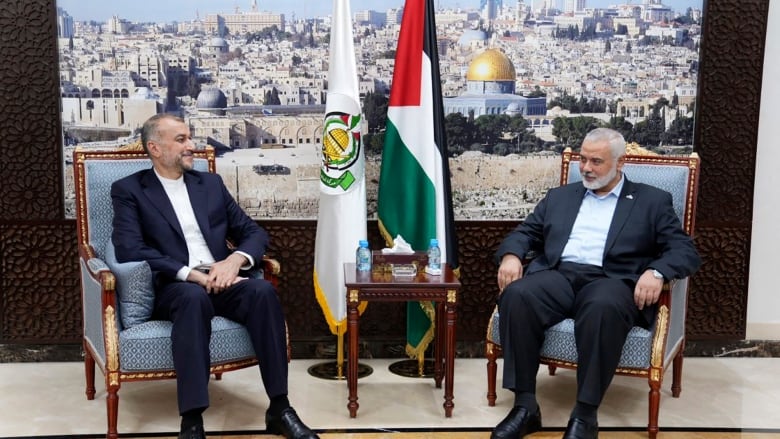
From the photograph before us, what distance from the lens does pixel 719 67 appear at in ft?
14.3

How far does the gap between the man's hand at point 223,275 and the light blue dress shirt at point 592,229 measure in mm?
1379

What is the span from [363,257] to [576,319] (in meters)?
0.92

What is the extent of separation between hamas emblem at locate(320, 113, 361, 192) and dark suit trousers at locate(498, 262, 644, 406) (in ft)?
3.18

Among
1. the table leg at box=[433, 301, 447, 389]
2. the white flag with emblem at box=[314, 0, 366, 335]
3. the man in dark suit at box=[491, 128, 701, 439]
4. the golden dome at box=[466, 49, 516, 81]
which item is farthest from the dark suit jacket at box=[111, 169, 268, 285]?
the golden dome at box=[466, 49, 516, 81]

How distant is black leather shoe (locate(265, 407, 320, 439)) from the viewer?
3332mm

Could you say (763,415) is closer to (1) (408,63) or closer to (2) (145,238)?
(1) (408,63)

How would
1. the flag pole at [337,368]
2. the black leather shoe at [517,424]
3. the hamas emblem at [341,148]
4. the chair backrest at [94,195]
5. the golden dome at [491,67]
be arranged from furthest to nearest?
the golden dome at [491,67] < the flag pole at [337,368] < the hamas emblem at [341,148] < the chair backrest at [94,195] < the black leather shoe at [517,424]

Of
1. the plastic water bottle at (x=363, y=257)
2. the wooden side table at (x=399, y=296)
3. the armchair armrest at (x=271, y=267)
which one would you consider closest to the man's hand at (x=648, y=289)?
the wooden side table at (x=399, y=296)

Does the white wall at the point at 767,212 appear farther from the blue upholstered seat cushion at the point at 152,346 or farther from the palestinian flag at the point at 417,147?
the blue upholstered seat cushion at the point at 152,346

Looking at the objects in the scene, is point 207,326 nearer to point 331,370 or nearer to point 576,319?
point 331,370

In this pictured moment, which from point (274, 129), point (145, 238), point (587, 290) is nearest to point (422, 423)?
point (587, 290)

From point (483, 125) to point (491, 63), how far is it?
1.02ft

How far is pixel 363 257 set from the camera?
371 centimetres

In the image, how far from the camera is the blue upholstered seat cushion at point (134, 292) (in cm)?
340
